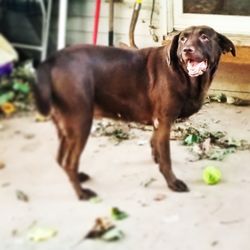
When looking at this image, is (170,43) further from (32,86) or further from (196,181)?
(32,86)

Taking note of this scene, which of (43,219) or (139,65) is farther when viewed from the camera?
(139,65)

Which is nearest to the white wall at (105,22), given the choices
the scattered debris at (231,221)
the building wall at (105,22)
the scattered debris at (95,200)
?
the building wall at (105,22)

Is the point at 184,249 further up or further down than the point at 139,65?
further down

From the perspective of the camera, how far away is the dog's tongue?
0.85m

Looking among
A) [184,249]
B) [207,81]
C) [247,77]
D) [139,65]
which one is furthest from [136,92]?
[247,77]

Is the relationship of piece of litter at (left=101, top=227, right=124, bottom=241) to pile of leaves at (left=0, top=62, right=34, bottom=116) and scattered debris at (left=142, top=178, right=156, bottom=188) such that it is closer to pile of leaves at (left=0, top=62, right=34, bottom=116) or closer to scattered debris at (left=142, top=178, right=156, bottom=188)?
scattered debris at (left=142, top=178, right=156, bottom=188)

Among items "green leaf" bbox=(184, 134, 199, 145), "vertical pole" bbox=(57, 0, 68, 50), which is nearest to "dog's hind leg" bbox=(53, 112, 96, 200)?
"vertical pole" bbox=(57, 0, 68, 50)

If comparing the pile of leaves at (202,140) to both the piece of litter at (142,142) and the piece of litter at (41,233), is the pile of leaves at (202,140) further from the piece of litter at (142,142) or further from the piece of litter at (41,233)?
the piece of litter at (41,233)

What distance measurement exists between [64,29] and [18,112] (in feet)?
0.38

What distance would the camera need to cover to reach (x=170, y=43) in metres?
0.90

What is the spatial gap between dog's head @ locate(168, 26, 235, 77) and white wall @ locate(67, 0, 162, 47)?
0.17ft

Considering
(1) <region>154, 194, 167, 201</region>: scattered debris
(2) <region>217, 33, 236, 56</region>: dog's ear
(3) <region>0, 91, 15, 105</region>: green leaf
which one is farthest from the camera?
(2) <region>217, 33, 236, 56</region>: dog's ear

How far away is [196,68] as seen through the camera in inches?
34.2

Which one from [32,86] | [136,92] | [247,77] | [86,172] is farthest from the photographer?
[247,77]
